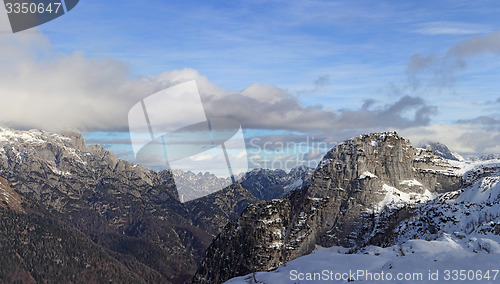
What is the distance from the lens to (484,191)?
11038 centimetres

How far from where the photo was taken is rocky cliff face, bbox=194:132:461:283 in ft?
Answer: 508

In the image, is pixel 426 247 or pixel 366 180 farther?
pixel 366 180

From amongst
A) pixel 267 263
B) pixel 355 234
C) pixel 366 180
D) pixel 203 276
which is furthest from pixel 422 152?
pixel 203 276

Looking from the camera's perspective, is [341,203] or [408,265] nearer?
[408,265]

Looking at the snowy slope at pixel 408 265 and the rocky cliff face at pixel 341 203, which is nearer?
the snowy slope at pixel 408 265

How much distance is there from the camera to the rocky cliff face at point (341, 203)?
154750 millimetres

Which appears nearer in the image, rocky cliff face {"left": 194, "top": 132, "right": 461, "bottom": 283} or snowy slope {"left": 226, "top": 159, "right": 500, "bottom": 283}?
snowy slope {"left": 226, "top": 159, "right": 500, "bottom": 283}

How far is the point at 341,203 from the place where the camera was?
161 meters

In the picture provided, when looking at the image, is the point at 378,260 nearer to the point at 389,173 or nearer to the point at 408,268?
the point at 408,268

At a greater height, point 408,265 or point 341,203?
point 408,265

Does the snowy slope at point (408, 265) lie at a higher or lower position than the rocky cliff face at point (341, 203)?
higher

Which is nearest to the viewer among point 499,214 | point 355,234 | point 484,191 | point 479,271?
point 479,271

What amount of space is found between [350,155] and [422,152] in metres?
36.3

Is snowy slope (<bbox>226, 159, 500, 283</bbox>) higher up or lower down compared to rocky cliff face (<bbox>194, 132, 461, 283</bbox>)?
higher up
